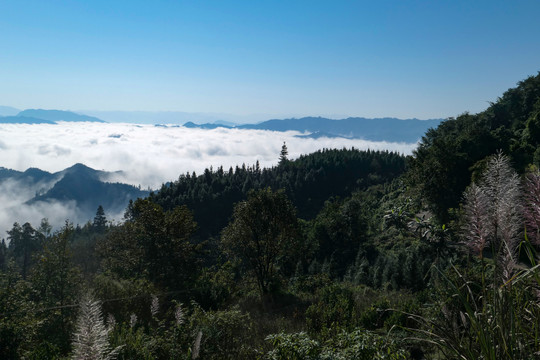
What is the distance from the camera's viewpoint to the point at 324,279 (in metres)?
15.1

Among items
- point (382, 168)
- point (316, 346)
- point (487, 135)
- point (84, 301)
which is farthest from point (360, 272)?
point (382, 168)

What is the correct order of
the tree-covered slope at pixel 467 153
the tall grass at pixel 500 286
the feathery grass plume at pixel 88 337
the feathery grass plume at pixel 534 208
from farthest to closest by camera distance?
the tree-covered slope at pixel 467 153 < the feathery grass plume at pixel 534 208 < the tall grass at pixel 500 286 < the feathery grass plume at pixel 88 337

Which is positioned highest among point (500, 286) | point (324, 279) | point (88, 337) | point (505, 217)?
point (505, 217)

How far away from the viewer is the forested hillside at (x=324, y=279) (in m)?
2.11

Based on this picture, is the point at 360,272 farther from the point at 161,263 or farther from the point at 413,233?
the point at 161,263

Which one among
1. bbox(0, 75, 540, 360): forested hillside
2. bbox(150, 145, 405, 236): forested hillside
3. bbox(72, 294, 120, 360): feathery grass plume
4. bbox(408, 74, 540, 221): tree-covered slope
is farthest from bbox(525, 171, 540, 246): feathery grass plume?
bbox(150, 145, 405, 236): forested hillside

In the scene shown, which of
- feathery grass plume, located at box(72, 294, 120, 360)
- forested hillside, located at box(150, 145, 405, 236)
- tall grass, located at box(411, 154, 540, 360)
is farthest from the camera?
forested hillside, located at box(150, 145, 405, 236)

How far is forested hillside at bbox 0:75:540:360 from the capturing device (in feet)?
6.91

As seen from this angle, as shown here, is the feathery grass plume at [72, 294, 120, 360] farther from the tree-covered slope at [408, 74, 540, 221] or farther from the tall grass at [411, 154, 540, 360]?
the tree-covered slope at [408, 74, 540, 221]

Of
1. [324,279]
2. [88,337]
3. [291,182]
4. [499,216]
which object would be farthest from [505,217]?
[291,182]

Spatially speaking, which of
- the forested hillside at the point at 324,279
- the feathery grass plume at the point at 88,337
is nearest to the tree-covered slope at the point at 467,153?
the forested hillside at the point at 324,279

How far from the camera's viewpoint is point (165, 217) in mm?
14547

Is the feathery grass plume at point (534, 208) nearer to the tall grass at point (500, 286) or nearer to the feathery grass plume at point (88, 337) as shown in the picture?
the tall grass at point (500, 286)

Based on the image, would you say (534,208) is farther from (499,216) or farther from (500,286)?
(500,286)
